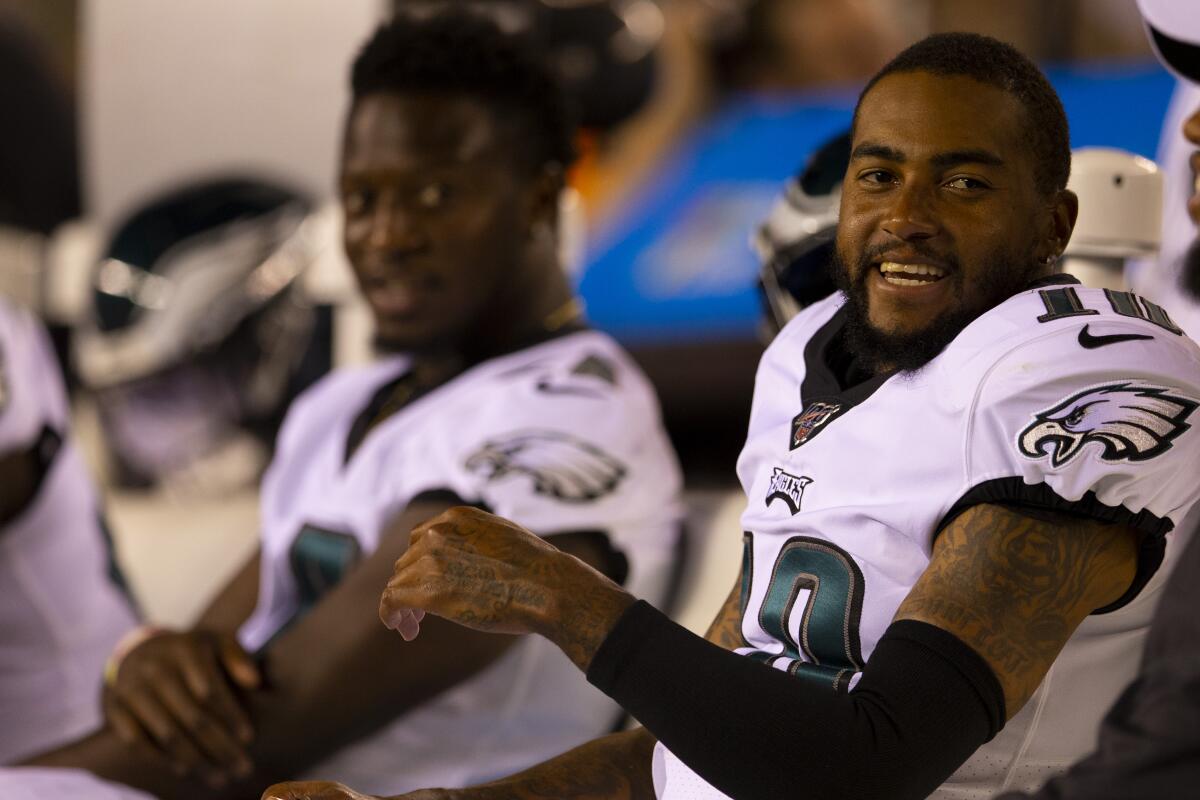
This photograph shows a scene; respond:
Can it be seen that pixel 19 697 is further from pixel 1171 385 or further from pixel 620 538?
pixel 1171 385

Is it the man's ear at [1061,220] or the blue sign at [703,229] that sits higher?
the man's ear at [1061,220]

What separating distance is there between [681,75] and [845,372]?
2491mm

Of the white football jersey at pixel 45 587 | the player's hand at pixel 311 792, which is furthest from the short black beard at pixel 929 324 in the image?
the white football jersey at pixel 45 587

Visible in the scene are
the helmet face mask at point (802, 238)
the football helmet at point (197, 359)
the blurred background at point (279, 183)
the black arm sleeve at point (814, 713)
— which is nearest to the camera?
the black arm sleeve at point (814, 713)

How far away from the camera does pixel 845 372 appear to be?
3.62 feet

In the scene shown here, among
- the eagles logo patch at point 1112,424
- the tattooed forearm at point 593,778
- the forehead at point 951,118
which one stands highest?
the forehead at point 951,118

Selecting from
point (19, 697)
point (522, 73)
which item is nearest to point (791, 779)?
point (522, 73)

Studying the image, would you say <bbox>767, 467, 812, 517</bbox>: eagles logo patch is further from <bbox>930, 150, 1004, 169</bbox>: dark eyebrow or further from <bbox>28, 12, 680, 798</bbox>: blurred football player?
<bbox>28, 12, 680, 798</bbox>: blurred football player

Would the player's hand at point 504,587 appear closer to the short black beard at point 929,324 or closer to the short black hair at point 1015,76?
the short black beard at point 929,324

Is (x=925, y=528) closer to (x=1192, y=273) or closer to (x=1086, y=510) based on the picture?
(x=1086, y=510)

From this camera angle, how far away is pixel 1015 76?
1.02 meters

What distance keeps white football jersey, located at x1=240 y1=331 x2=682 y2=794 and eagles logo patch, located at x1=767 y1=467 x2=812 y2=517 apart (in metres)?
0.40

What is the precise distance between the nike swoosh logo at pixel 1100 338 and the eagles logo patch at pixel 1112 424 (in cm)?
3

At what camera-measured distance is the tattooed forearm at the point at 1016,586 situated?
2.87 ft
